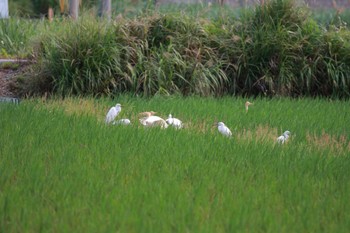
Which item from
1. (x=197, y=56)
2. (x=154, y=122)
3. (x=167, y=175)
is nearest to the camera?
(x=167, y=175)

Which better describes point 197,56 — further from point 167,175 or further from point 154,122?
point 167,175

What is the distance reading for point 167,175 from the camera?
5.25 meters

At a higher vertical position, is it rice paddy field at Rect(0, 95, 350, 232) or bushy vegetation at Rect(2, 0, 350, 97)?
rice paddy field at Rect(0, 95, 350, 232)

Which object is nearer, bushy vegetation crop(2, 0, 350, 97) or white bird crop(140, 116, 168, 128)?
white bird crop(140, 116, 168, 128)

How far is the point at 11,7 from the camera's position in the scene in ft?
103

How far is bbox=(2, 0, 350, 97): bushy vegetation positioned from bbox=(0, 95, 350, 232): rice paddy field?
8.92 ft

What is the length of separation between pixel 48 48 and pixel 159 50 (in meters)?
1.71

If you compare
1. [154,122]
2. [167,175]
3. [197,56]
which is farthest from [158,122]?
[197,56]

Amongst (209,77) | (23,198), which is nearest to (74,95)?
(209,77)

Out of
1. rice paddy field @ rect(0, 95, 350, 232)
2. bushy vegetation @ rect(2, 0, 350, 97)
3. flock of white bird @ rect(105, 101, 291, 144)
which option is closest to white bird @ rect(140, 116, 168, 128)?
flock of white bird @ rect(105, 101, 291, 144)

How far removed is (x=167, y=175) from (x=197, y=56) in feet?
21.8

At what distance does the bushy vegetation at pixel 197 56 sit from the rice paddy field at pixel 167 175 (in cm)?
272

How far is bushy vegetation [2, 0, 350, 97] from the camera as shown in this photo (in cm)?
1122

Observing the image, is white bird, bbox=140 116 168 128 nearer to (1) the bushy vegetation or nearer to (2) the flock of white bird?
(2) the flock of white bird
